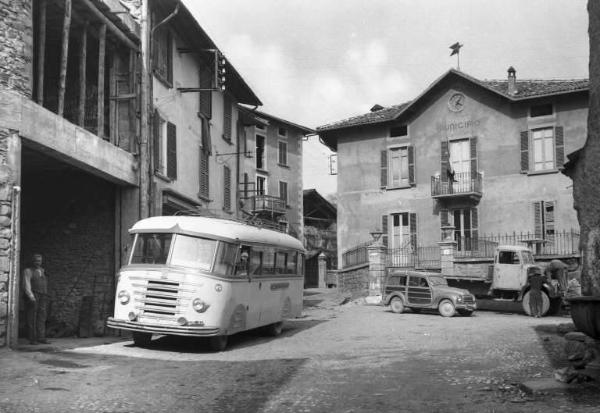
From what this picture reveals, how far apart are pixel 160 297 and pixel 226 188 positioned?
1315 centimetres

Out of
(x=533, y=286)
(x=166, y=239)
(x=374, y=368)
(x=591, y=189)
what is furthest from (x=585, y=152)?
(x=533, y=286)

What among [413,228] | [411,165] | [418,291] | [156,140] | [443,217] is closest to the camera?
[156,140]

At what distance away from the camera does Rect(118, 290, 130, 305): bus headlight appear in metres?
11.8

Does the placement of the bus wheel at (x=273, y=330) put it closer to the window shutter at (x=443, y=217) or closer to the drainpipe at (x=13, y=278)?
the drainpipe at (x=13, y=278)

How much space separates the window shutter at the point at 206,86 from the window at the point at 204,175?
4.20ft

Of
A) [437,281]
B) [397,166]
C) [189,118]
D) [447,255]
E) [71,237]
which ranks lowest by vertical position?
[437,281]

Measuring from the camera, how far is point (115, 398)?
7449 millimetres

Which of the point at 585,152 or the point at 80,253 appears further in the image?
the point at 80,253

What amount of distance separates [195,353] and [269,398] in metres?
4.49

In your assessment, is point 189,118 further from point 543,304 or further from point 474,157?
point 474,157

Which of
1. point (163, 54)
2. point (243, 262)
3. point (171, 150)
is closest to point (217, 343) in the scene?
point (243, 262)

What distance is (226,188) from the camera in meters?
24.6

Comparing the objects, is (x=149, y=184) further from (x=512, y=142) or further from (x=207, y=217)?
(x=512, y=142)

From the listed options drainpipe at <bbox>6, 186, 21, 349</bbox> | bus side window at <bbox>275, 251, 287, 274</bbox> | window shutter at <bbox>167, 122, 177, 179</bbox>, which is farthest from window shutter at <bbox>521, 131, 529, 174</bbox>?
drainpipe at <bbox>6, 186, 21, 349</bbox>
